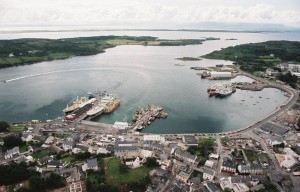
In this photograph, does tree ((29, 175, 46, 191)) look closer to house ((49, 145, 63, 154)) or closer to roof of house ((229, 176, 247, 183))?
house ((49, 145, 63, 154))

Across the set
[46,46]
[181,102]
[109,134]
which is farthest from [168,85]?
[46,46]

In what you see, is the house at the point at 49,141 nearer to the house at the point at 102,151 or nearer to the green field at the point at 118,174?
the house at the point at 102,151

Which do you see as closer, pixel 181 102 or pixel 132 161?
pixel 132 161

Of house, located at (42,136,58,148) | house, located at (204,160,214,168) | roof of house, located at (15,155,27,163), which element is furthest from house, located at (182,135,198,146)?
roof of house, located at (15,155,27,163)

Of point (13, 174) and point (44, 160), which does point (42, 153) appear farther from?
point (13, 174)

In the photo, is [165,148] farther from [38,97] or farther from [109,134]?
[38,97]

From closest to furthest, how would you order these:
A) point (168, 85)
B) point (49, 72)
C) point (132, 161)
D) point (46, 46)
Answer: point (132, 161) → point (168, 85) → point (49, 72) → point (46, 46)

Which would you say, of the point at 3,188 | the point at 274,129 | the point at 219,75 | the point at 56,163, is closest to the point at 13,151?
the point at 56,163
